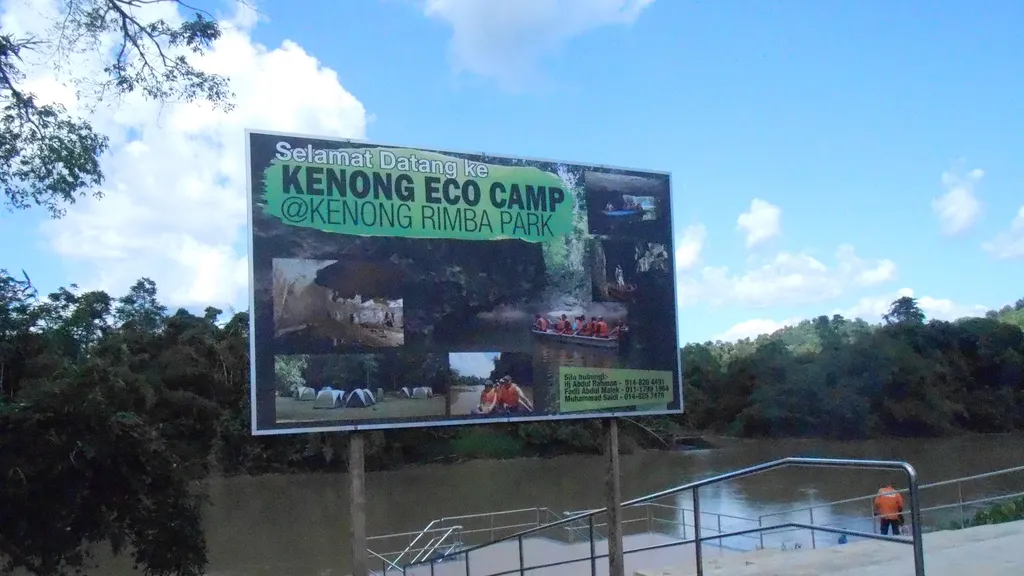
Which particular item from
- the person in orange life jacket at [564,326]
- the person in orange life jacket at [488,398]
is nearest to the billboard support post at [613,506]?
the person in orange life jacket at [564,326]

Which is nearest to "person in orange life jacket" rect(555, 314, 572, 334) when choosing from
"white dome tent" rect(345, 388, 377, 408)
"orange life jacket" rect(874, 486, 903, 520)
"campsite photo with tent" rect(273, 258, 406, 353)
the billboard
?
the billboard

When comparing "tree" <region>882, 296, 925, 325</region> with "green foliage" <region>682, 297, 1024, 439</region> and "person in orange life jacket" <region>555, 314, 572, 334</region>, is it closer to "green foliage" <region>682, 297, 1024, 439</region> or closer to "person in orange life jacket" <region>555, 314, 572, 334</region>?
"green foliage" <region>682, 297, 1024, 439</region>

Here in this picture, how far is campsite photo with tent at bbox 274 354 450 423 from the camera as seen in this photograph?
738 centimetres

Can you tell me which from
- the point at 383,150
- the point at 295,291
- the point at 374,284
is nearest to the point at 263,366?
the point at 295,291

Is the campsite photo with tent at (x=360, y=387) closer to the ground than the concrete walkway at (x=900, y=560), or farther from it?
farther from it

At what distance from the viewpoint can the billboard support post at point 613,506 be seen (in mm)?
8539

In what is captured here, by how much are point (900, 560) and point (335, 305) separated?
516cm

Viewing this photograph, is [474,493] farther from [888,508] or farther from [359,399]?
[359,399]

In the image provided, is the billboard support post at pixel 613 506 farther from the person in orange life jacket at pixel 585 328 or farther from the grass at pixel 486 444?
the grass at pixel 486 444

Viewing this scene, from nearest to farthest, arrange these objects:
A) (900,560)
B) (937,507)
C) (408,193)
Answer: (900,560), (408,193), (937,507)

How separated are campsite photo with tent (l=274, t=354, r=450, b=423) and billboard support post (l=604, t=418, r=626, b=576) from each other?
6.34 ft

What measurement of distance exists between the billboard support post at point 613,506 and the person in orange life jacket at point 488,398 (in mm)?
1383

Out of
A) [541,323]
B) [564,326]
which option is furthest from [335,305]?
[564,326]

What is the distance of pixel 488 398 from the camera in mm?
8203
